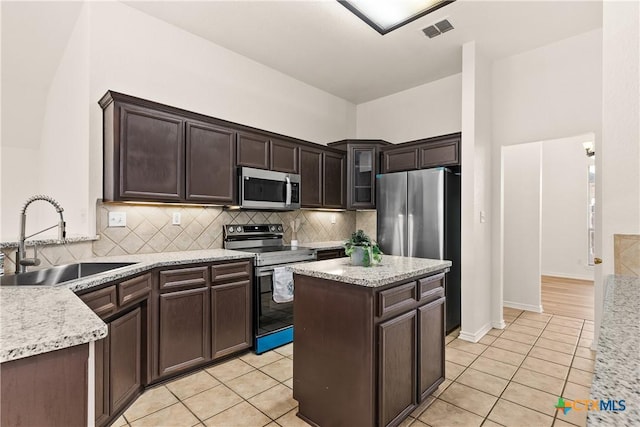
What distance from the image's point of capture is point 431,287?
217 centimetres

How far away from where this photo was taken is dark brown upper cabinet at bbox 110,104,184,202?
247cm

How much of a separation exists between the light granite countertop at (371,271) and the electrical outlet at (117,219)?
1.67m

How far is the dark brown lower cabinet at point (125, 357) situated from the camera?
6.31 feet

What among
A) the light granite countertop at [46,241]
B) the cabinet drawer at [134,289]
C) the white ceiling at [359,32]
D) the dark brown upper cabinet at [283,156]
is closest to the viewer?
the light granite countertop at [46,241]

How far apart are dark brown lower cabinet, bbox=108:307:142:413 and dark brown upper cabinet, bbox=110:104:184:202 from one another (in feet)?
3.15

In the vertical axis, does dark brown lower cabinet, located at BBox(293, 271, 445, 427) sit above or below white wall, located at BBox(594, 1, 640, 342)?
below

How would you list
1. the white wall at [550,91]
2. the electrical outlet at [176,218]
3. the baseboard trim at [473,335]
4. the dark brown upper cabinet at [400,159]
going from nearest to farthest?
the electrical outlet at [176,218] → the white wall at [550,91] → the baseboard trim at [473,335] → the dark brown upper cabinet at [400,159]

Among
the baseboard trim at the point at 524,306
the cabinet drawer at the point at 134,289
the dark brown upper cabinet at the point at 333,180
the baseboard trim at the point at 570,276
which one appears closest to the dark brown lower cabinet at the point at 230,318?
the cabinet drawer at the point at 134,289

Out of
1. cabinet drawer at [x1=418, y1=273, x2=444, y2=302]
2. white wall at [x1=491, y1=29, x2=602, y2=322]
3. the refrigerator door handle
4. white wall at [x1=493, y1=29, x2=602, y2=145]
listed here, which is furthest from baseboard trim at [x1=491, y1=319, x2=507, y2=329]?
white wall at [x1=493, y1=29, x2=602, y2=145]

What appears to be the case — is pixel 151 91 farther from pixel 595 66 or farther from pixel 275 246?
pixel 595 66

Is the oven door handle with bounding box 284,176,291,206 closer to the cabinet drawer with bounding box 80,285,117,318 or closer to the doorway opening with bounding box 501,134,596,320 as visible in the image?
the cabinet drawer with bounding box 80,285,117,318

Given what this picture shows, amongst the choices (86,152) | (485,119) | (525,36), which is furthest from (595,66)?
(86,152)

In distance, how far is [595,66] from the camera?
10.4 ft

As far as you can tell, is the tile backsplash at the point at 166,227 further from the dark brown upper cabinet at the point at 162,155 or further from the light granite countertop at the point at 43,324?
the light granite countertop at the point at 43,324
